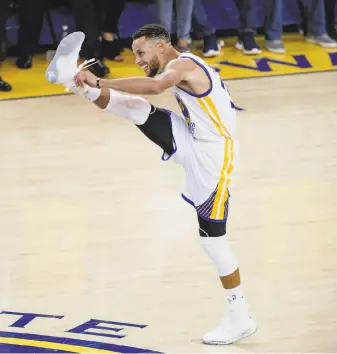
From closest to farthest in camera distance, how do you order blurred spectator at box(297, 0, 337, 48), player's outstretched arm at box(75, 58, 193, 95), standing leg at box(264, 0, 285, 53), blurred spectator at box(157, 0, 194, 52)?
1. player's outstretched arm at box(75, 58, 193, 95)
2. blurred spectator at box(157, 0, 194, 52)
3. standing leg at box(264, 0, 285, 53)
4. blurred spectator at box(297, 0, 337, 48)

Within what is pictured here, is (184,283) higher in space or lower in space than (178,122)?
lower

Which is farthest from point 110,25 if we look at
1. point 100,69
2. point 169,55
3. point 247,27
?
point 169,55

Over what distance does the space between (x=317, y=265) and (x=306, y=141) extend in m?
2.25

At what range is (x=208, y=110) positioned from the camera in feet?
14.7

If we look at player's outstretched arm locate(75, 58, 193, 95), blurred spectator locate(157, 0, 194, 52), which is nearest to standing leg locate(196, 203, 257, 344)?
player's outstretched arm locate(75, 58, 193, 95)

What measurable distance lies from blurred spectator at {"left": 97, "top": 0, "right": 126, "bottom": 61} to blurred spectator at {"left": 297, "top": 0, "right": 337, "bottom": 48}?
2.16 metres

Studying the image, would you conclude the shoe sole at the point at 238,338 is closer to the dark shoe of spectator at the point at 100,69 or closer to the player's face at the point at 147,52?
the player's face at the point at 147,52

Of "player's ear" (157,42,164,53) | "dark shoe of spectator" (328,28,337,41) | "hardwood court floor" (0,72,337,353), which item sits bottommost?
"dark shoe of spectator" (328,28,337,41)

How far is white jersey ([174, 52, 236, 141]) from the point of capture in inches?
175

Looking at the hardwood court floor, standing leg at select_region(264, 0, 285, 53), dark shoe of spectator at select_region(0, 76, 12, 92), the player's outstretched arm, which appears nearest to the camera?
the player's outstretched arm

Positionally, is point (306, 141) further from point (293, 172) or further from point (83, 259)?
point (83, 259)

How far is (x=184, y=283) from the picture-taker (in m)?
5.23

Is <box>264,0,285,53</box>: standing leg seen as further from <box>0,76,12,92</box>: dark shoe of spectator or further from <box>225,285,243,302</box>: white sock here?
<box>225,285,243,302</box>: white sock

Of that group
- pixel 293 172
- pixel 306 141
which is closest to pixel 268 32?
pixel 306 141
